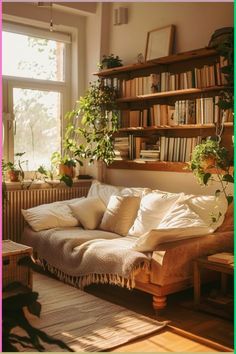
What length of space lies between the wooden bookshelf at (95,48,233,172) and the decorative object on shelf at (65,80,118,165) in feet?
0.38

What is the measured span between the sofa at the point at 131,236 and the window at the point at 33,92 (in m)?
0.94

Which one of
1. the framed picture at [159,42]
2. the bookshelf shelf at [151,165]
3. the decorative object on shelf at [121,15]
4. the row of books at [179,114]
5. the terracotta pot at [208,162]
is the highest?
the decorative object on shelf at [121,15]

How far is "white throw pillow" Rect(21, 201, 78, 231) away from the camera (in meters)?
4.21

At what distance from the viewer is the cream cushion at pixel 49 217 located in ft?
13.8

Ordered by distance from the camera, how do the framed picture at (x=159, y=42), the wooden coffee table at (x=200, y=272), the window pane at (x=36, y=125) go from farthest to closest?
the window pane at (x=36, y=125) < the framed picture at (x=159, y=42) < the wooden coffee table at (x=200, y=272)

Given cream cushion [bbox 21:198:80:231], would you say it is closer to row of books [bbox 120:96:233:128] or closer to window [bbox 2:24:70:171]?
window [bbox 2:24:70:171]

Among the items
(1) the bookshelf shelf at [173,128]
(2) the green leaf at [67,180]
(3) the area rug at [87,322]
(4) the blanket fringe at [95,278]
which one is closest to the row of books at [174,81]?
(1) the bookshelf shelf at [173,128]

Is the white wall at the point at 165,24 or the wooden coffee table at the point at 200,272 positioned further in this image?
the white wall at the point at 165,24

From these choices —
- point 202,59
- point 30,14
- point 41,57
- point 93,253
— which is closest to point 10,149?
point 41,57

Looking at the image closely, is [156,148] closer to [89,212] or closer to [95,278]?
[89,212]

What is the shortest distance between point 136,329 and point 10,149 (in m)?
2.81

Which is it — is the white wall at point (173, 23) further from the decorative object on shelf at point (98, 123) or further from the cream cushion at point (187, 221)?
the cream cushion at point (187, 221)

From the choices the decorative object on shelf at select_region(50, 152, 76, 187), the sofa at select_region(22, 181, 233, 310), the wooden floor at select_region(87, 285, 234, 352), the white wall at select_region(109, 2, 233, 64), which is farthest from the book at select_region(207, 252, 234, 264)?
the decorative object on shelf at select_region(50, 152, 76, 187)

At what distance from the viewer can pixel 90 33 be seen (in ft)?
17.4
